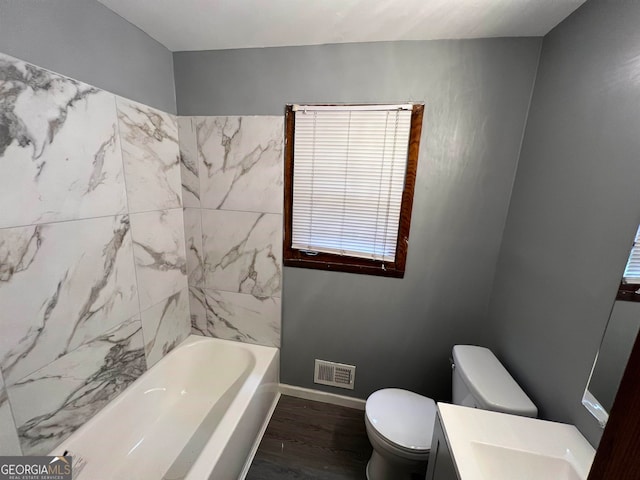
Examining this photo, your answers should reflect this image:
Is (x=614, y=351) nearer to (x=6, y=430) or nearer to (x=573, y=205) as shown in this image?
(x=573, y=205)

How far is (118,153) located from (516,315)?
7.06 feet

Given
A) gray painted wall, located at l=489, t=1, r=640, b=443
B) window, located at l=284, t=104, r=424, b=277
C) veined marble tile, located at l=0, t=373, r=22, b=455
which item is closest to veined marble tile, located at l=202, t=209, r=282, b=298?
window, located at l=284, t=104, r=424, b=277

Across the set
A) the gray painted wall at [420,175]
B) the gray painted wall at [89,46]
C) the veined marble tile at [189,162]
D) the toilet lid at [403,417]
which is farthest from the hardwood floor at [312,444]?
the gray painted wall at [89,46]

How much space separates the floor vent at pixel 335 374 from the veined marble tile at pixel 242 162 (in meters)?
1.14

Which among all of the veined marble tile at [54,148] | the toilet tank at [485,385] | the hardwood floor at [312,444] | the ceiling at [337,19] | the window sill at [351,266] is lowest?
the hardwood floor at [312,444]

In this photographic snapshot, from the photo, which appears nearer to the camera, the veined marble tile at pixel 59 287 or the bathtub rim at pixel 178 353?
the veined marble tile at pixel 59 287

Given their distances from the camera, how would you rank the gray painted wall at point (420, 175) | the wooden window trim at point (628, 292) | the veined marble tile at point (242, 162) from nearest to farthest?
the wooden window trim at point (628, 292)
the gray painted wall at point (420, 175)
the veined marble tile at point (242, 162)

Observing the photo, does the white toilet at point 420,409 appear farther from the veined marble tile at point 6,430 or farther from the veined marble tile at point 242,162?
the veined marble tile at point 6,430

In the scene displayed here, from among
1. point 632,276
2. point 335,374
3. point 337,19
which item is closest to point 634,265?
point 632,276

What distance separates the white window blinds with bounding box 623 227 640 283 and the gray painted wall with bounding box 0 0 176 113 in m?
2.12

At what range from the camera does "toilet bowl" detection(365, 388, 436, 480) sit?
1186 millimetres

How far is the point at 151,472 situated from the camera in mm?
1315
